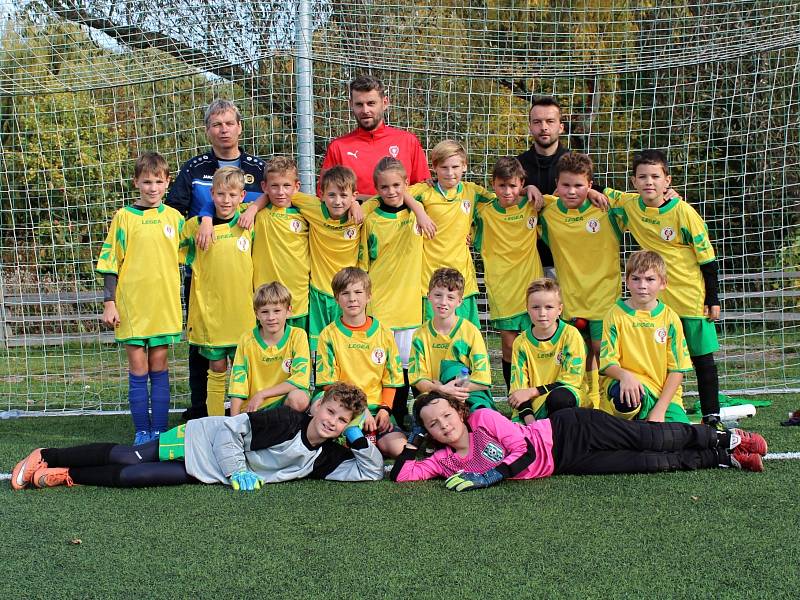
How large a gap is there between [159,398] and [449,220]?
1.92m

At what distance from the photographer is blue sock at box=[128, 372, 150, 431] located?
14.8ft

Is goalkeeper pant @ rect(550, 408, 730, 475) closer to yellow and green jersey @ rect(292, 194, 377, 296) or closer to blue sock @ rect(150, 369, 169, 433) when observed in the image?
yellow and green jersey @ rect(292, 194, 377, 296)

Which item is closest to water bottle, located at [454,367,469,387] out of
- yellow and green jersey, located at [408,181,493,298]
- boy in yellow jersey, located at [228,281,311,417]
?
yellow and green jersey, located at [408,181,493,298]

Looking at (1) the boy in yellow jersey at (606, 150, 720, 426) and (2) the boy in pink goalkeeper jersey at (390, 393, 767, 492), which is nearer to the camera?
(2) the boy in pink goalkeeper jersey at (390, 393, 767, 492)

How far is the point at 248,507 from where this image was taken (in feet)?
10.6

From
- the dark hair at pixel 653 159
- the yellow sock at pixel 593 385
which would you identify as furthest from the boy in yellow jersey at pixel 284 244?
the dark hair at pixel 653 159

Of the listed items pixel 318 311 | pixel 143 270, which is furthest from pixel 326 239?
pixel 143 270

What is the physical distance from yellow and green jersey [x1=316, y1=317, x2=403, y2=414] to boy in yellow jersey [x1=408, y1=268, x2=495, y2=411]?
12cm

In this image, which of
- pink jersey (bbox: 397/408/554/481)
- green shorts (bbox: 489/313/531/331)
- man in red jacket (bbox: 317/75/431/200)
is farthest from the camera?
man in red jacket (bbox: 317/75/431/200)

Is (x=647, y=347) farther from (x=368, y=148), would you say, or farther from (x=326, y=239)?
(x=368, y=148)

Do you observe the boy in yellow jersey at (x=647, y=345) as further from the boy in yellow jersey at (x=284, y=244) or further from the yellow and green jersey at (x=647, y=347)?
the boy in yellow jersey at (x=284, y=244)

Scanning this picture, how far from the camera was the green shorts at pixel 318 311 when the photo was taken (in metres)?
4.66

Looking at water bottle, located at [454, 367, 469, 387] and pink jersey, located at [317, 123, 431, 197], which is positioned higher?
pink jersey, located at [317, 123, 431, 197]

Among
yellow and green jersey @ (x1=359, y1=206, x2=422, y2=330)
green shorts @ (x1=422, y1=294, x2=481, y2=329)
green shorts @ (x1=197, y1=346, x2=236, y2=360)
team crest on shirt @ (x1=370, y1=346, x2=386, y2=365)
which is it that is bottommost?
green shorts @ (x1=197, y1=346, x2=236, y2=360)
